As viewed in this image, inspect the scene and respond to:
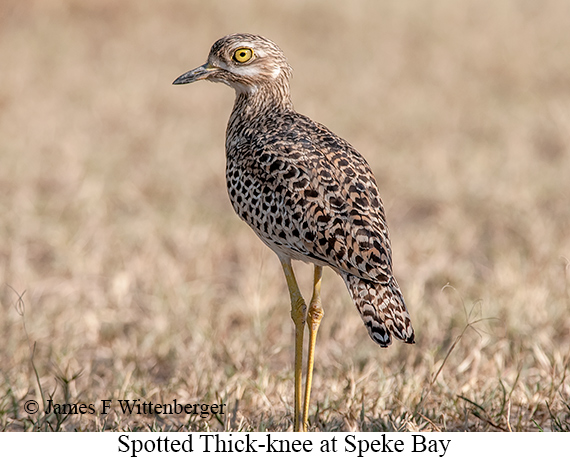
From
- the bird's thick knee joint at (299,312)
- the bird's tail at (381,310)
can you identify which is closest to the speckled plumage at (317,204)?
the bird's tail at (381,310)

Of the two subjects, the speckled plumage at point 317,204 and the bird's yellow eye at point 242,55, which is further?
the bird's yellow eye at point 242,55

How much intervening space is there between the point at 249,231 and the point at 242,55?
9.57ft

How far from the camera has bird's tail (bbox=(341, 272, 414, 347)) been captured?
2719 mm

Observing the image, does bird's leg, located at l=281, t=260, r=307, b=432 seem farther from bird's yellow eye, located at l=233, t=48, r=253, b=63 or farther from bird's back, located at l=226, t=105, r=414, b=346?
bird's yellow eye, located at l=233, t=48, r=253, b=63

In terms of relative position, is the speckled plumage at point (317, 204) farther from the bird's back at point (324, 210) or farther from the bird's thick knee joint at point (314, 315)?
the bird's thick knee joint at point (314, 315)

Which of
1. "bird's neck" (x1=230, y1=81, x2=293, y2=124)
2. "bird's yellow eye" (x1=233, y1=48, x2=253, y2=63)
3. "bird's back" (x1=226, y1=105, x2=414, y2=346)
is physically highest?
"bird's yellow eye" (x1=233, y1=48, x2=253, y2=63)

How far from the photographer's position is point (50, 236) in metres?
5.85

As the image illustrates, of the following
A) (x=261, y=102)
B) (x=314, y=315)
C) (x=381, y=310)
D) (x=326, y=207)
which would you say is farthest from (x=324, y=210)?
(x=261, y=102)

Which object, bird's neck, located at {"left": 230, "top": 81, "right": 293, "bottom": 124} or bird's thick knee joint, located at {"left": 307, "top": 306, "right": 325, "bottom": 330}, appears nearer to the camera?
bird's thick knee joint, located at {"left": 307, "top": 306, "right": 325, "bottom": 330}

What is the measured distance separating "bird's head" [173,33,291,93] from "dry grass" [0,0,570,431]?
1254mm

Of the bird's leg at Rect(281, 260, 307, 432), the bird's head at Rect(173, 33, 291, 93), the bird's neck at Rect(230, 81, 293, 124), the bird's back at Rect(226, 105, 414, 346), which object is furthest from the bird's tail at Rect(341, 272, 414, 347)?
the bird's head at Rect(173, 33, 291, 93)

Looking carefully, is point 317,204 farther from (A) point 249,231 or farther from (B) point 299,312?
(A) point 249,231

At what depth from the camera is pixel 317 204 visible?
9.57 ft

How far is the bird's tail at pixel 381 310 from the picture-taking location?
8.92ft
